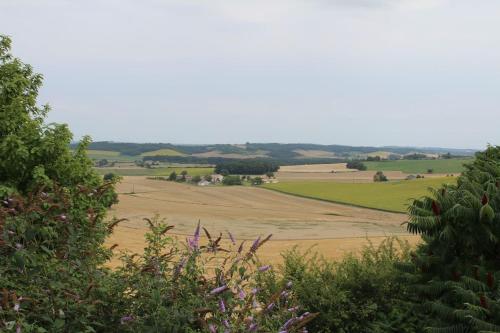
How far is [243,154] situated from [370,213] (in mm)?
116142

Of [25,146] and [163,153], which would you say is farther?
[163,153]

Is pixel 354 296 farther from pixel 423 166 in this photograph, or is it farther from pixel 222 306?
pixel 423 166

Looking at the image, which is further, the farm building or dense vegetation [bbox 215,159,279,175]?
dense vegetation [bbox 215,159,279,175]

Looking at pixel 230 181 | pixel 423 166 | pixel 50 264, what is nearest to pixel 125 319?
pixel 50 264

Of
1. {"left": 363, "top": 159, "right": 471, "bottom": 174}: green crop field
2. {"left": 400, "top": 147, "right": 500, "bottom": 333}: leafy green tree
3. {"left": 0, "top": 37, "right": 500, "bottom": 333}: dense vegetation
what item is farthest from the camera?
{"left": 363, "top": 159, "right": 471, "bottom": 174}: green crop field

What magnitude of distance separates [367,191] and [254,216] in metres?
28.0

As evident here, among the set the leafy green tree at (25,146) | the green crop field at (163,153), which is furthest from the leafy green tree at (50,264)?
the green crop field at (163,153)

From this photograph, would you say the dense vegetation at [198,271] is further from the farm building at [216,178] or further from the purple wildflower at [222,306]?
the farm building at [216,178]

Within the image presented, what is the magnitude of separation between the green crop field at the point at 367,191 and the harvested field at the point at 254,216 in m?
3.17

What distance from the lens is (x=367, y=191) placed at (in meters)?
75.3

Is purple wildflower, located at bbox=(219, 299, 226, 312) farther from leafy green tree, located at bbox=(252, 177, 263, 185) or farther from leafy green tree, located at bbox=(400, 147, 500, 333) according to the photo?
leafy green tree, located at bbox=(252, 177, 263, 185)

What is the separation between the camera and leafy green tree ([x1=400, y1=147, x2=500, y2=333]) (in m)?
7.14

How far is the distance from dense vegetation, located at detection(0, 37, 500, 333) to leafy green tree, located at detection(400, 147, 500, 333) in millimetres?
20

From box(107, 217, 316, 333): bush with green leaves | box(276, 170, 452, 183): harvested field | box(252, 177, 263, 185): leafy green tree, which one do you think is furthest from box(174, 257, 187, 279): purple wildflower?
box(276, 170, 452, 183): harvested field
